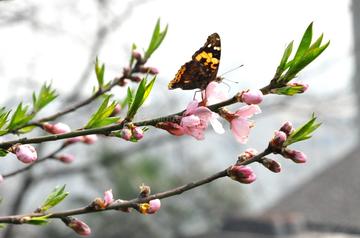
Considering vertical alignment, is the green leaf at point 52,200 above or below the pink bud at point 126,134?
below

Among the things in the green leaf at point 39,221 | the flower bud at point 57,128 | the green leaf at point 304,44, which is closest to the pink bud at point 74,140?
the flower bud at point 57,128

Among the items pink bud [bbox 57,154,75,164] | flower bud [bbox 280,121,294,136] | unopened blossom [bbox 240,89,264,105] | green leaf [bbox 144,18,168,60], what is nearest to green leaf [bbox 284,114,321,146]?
flower bud [bbox 280,121,294,136]

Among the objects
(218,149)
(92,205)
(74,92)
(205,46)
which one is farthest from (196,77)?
(218,149)

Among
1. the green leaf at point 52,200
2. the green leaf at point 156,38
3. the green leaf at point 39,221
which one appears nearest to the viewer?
the green leaf at point 39,221

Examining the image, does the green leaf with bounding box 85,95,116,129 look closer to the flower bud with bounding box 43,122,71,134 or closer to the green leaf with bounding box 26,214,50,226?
the green leaf with bounding box 26,214,50,226

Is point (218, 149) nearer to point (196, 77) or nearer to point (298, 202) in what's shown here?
point (298, 202)

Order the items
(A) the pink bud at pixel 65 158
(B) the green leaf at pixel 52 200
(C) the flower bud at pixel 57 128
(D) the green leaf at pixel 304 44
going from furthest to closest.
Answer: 1. (A) the pink bud at pixel 65 158
2. (C) the flower bud at pixel 57 128
3. (B) the green leaf at pixel 52 200
4. (D) the green leaf at pixel 304 44

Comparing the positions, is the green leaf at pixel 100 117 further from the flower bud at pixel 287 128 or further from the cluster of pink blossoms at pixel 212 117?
the flower bud at pixel 287 128
